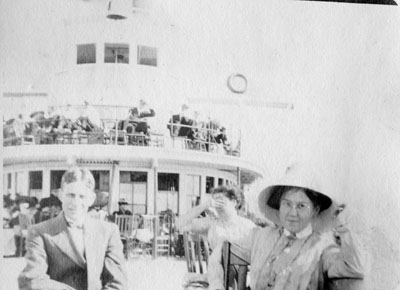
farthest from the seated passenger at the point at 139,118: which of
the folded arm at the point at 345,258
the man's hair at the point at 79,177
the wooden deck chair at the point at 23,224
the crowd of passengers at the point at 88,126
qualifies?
the folded arm at the point at 345,258

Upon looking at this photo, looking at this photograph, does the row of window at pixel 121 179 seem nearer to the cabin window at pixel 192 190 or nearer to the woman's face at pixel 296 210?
the cabin window at pixel 192 190

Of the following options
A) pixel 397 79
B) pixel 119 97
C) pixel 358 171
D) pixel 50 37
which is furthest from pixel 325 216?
pixel 50 37

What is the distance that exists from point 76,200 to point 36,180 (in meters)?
0.08

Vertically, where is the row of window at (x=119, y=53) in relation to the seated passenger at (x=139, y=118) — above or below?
above

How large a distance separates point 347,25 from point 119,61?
0.44m

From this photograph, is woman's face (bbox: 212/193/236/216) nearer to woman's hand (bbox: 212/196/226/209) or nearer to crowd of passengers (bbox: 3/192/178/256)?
woman's hand (bbox: 212/196/226/209)

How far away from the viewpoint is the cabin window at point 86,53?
131 cm

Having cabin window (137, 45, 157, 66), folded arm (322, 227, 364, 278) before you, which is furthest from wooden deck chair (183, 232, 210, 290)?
cabin window (137, 45, 157, 66)

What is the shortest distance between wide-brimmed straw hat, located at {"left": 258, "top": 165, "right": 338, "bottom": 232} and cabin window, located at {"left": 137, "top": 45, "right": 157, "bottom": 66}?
1.03 ft

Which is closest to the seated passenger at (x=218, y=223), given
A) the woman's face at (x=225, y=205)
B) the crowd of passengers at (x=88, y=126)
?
the woman's face at (x=225, y=205)

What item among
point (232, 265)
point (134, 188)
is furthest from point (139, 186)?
point (232, 265)

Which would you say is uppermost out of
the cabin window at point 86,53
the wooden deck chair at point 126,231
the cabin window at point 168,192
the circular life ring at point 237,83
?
the cabin window at point 86,53

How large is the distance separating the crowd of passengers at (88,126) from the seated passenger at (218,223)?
108 millimetres

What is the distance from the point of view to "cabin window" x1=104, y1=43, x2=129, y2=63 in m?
1.32
